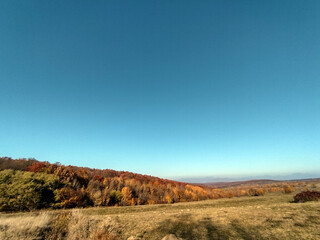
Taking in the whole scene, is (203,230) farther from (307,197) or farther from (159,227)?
(307,197)

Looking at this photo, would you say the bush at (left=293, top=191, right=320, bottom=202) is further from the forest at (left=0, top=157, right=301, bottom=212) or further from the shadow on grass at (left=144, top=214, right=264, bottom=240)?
the forest at (left=0, top=157, right=301, bottom=212)

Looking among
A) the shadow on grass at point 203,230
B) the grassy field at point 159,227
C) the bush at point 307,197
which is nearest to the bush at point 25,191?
the grassy field at point 159,227

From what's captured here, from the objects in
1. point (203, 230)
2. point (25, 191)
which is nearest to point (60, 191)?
point (25, 191)

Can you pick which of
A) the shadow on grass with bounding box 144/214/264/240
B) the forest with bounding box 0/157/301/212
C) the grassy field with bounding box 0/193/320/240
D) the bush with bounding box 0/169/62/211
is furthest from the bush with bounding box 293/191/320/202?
the bush with bounding box 0/169/62/211

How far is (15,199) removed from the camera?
21641 mm

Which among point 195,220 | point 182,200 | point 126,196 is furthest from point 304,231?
point 182,200

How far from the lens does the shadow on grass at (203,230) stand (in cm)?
1047

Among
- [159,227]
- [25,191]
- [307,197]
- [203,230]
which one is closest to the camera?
[203,230]

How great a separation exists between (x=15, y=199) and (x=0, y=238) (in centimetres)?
1900

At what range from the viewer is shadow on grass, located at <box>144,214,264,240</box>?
10.5 meters

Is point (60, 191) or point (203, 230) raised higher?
point (60, 191)

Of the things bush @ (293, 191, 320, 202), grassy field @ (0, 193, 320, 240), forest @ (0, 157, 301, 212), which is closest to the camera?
grassy field @ (0, 193, 320, 240)

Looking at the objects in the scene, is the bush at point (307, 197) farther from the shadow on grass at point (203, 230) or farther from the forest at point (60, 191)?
the forest at point (60, 191)

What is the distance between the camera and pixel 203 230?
38.8 ft
